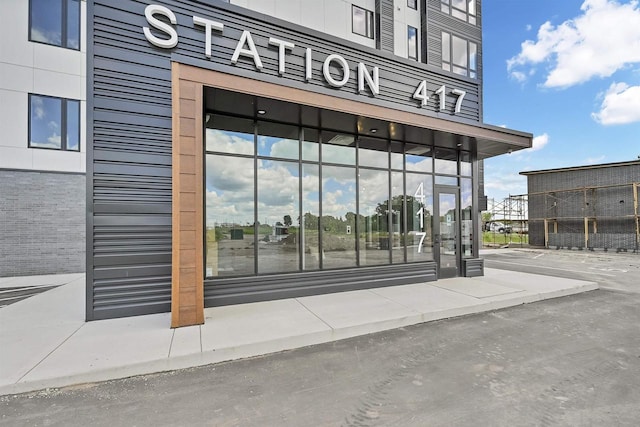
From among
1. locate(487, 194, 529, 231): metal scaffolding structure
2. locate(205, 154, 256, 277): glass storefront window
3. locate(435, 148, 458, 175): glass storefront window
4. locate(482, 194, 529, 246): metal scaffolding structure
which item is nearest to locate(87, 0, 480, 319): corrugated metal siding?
locate(205, 154, 256, 277): glass storefront window

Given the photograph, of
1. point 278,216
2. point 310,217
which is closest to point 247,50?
point 278,216

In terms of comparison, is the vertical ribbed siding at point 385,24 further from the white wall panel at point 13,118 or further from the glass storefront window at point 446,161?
the white wall panel at point 13,118

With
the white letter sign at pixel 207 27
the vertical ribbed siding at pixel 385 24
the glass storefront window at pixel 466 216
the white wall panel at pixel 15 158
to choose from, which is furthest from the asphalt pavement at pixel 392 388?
the vertical ribbed siding at pixel 385 24

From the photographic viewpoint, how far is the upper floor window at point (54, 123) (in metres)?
9.75

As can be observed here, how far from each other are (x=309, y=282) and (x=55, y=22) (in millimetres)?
12301

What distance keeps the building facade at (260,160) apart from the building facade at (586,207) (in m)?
17.1

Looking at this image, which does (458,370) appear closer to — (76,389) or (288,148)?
(76,389)

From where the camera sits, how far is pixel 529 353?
4102 millimetres

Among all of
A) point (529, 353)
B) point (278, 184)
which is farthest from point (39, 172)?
point (529, 353)

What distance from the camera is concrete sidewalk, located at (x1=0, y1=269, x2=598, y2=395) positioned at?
349 centimetres

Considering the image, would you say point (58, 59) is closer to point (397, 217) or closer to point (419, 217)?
point (397, 217)

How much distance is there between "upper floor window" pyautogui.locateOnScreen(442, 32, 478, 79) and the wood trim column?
12.8m

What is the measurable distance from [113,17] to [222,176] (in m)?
3.28

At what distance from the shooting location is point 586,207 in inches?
821
